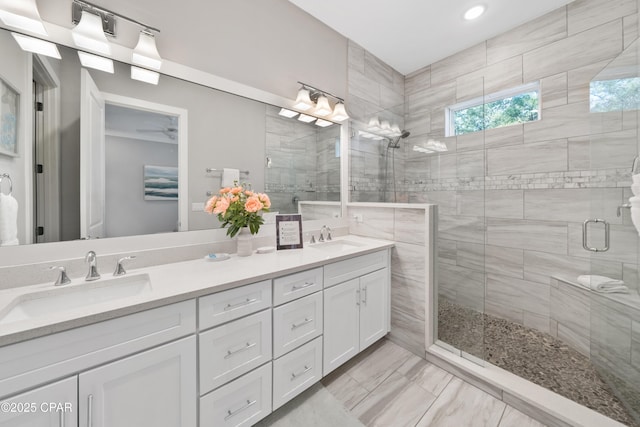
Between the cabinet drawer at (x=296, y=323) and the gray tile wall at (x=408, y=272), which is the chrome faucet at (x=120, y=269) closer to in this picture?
the cabinet drawer at (x=296, y=323)

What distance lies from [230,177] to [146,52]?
32.2 inches

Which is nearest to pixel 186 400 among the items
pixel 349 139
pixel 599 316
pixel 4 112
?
pixel 4 112

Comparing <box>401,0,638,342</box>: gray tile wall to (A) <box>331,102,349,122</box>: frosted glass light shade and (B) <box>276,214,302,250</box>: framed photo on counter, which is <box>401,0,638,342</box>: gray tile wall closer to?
(A) <box>331,102,349,122</box>: frosted glass light shade

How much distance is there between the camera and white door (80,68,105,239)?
1.19 metres

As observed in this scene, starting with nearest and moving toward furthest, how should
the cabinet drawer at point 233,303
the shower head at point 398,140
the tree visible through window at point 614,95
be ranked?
the cabinet drawer at point 233,303
the tree visible through window at point 614,95
the shower head at point 398,140

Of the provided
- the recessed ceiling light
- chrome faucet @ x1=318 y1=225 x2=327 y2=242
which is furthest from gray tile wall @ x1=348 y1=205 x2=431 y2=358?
the recessed ceiling light

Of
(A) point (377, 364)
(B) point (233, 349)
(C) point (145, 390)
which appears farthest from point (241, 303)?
(A) point (377, 364)

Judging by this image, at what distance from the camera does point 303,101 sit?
6.80 ft

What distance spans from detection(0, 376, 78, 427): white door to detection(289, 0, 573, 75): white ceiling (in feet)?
8.94

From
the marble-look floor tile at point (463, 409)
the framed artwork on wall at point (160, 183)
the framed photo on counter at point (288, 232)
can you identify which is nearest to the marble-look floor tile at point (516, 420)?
the marble-look floor tile at point (463, 409)

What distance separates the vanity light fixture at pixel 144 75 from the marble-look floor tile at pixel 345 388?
7.24ft

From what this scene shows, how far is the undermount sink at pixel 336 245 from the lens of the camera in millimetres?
2033

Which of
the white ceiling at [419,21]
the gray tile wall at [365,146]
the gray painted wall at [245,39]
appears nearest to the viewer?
the gray painted wall at [245,39]

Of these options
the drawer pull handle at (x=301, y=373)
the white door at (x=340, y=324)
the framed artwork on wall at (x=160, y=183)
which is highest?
the framed artwork on wall at (x=160, y=183)
